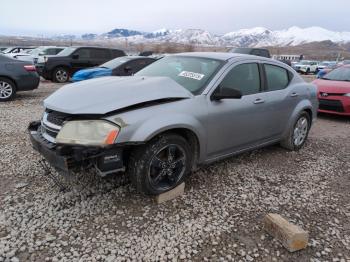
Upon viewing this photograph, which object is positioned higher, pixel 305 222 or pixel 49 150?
pixel 49 150

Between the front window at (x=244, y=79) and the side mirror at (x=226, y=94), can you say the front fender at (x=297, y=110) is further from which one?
the side mirror at (x=226, y=94)

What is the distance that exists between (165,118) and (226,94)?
874 mm

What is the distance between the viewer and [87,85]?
363 centimetres

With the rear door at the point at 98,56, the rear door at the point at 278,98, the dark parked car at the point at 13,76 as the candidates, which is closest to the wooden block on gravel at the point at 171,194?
the rear door at the point at 278,98

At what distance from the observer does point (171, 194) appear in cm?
352

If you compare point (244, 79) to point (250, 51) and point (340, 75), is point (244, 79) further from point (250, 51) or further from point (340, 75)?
point (250, 51)

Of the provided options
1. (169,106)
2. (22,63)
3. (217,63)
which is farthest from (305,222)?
(22,63)

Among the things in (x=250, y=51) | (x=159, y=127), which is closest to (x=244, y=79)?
(x=159, y=127)

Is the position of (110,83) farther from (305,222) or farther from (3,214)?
(305,222)

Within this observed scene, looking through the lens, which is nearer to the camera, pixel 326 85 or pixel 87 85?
pixel 87 85

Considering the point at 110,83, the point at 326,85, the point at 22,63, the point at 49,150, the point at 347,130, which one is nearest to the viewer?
the point at 49,150

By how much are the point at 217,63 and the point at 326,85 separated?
5.32m

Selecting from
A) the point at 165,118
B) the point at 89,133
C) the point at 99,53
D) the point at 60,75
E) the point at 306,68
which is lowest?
the point at 306,68

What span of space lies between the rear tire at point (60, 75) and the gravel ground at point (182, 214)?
9139 mm
